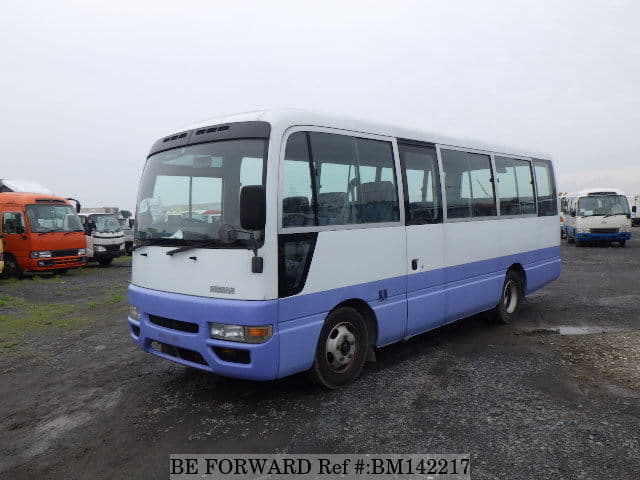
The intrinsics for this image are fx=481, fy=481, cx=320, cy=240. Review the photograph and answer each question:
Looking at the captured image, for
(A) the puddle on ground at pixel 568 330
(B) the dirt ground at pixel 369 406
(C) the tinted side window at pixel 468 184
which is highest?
(C) the tinted side window at pixel 468 184

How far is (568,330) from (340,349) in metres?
4.17

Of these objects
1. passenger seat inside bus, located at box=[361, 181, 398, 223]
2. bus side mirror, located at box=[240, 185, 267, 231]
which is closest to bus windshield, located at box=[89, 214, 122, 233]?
passenger seat inside bus, located at box=[361, 181, 398, 223]

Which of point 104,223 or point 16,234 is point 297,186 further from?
point 104,223

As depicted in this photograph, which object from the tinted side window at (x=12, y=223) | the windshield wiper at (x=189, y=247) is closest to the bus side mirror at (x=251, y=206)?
the windshield wiper at (x=189, y=247)

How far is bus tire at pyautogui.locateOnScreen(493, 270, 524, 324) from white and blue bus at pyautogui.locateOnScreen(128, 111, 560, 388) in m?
1.58

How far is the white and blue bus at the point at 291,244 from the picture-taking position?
4129mm

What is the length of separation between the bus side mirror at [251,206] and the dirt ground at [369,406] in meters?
1.75

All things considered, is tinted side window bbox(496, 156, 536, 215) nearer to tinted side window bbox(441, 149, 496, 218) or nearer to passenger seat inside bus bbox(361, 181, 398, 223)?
tinted side window bbox(441, 149, 496, 218)

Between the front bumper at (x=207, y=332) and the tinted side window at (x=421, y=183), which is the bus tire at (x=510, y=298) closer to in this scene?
the tinted side window at (x=421, y=183)

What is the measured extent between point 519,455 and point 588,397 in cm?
151

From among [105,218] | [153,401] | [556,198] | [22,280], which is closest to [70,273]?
[22,280]

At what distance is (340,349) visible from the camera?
16.0ft

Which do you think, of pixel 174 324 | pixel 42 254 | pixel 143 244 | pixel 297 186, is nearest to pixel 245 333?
pixel 174 324

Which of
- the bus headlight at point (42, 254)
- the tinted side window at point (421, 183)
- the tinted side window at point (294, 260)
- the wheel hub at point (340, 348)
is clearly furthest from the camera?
the bus headlight at point (42, 254)
